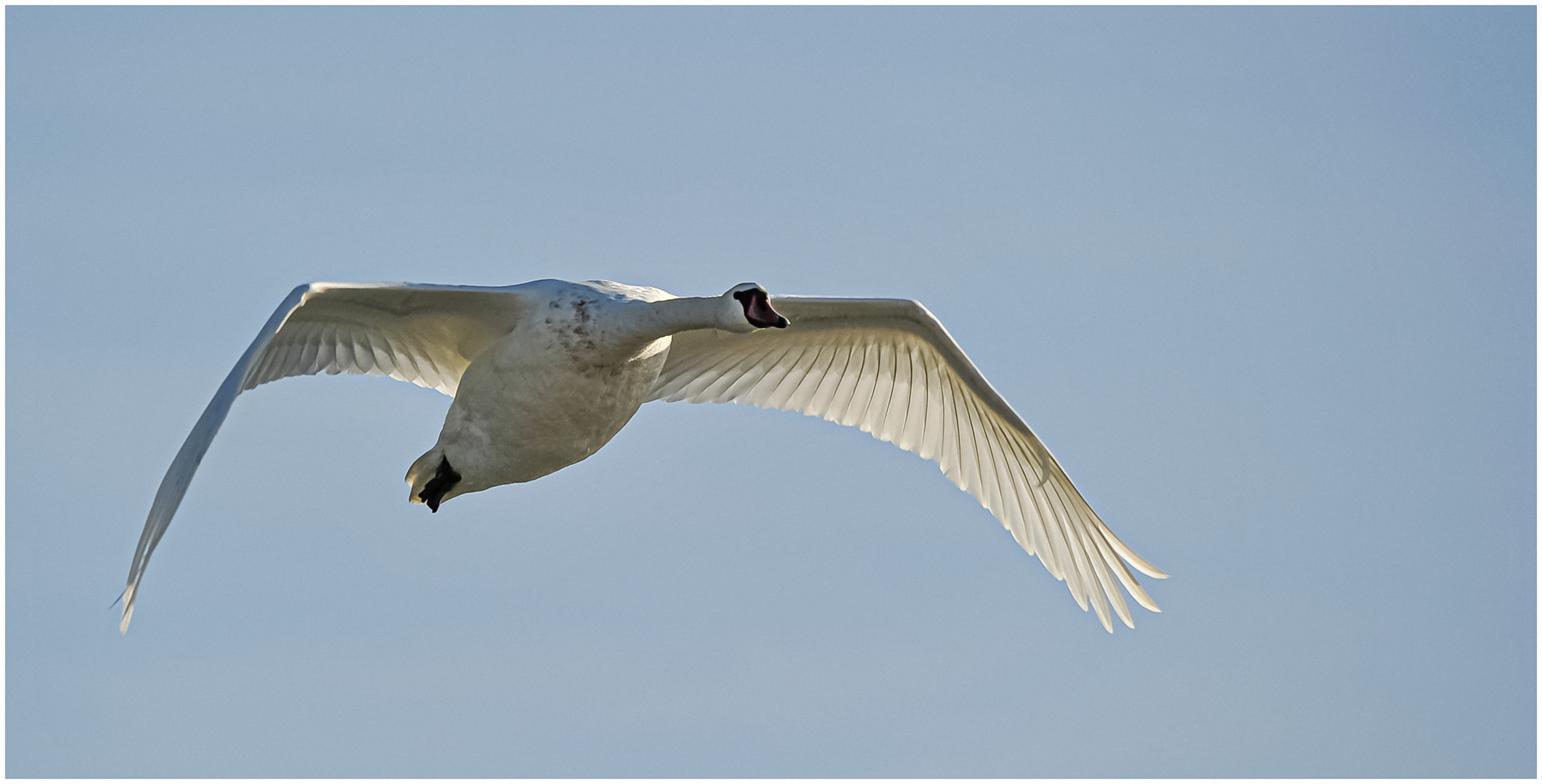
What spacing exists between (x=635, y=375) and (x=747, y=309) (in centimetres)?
180

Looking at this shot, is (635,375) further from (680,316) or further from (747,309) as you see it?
(747,309)

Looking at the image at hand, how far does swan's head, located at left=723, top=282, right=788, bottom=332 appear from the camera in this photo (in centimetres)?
1548

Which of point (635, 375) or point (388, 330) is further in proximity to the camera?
point (388, 330)

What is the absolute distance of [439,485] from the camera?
1769 centimetres

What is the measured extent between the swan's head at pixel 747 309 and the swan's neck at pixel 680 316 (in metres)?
0.09

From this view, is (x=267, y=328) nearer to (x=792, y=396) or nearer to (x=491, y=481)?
(x=491, y=481)

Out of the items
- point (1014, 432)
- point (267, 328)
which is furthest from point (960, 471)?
point (267, 328)

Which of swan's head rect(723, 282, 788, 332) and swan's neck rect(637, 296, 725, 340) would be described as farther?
swan's neck rect(637, 296, 725, 340)

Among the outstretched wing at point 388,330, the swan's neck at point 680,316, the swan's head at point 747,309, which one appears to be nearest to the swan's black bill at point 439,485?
the outstretched wing at point 388,330

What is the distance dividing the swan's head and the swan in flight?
0.02 meters

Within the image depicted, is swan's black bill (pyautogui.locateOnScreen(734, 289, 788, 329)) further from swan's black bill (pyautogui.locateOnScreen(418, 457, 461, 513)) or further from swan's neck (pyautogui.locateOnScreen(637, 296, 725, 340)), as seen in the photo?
swan's black bill (pyautogui.locateOnScreen(418, 457, 461, 513))

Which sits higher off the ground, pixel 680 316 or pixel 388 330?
pixel 388 330

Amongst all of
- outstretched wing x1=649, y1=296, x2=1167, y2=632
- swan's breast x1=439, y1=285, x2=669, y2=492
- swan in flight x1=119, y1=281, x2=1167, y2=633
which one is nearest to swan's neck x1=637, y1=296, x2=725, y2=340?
swan in flight x1=119, y1=281, x2=1167, y2=633

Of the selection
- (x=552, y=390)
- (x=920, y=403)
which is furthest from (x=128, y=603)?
(x=920, y=403)
